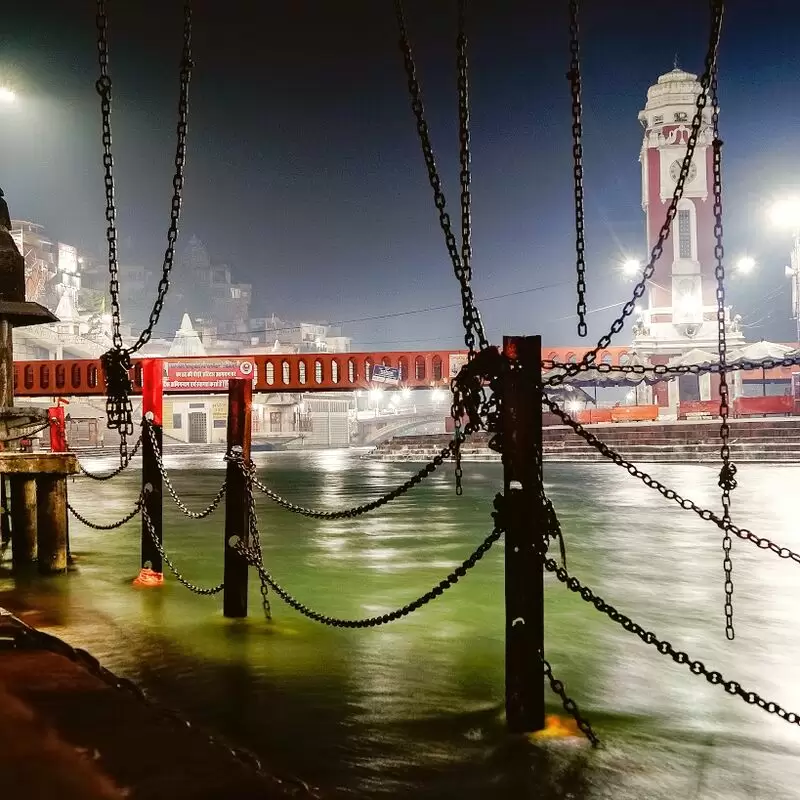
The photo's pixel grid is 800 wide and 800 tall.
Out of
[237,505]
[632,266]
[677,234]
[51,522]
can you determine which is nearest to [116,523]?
[51,522]

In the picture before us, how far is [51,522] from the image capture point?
799 centimetres

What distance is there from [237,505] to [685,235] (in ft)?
146

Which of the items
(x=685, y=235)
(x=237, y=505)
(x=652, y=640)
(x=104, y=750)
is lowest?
(x=652, y=640)

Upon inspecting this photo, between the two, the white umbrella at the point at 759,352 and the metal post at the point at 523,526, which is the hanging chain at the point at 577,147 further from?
the white umbrella at the point at 759,352

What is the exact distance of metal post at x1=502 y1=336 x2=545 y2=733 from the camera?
361 cm

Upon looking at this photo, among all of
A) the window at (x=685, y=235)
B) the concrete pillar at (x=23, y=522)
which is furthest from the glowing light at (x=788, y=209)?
the concrete pillar at (x=23, y=522)

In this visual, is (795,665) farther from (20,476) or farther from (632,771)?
(20,476)

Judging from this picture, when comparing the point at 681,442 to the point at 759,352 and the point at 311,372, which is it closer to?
the point at 759,352

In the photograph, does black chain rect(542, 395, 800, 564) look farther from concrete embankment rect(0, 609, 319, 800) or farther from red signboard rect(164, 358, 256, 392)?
red signboard rect(164, 358, 256, 392)

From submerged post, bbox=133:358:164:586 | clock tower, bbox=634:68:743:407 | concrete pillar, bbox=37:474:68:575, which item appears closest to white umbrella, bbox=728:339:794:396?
clock tower, bbox=634:68:743:407

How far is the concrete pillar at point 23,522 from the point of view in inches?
340

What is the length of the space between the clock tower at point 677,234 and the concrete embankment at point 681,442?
14.4 metres

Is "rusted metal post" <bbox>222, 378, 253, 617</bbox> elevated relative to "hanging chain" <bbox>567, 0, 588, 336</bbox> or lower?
lower

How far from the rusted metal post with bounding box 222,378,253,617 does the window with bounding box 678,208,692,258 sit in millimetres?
43630
